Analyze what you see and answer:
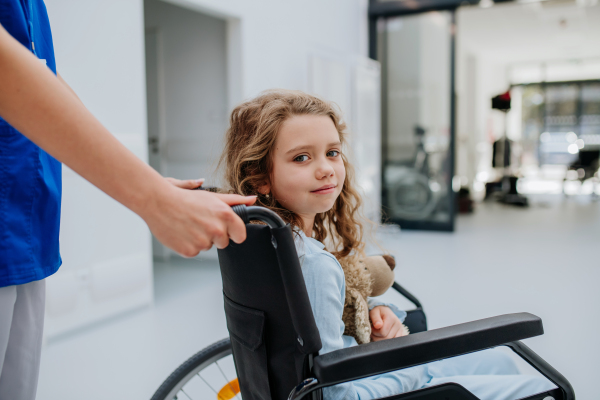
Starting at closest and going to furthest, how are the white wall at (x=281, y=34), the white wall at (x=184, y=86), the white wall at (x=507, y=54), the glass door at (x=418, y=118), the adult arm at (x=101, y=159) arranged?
the adult arm at (x=101, y=159)
the white wall at (x=281, y=34)
the white wall at (x=184, y=86)
the glass door at (x=418, y=118)
the white wall at (x=507, y=54)

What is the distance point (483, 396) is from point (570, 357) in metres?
1.51

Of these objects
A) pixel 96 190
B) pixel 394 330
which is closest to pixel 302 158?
pixel 394 330

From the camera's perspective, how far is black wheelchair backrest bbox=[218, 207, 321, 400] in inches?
28.1

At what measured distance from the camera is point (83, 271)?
2.47 m

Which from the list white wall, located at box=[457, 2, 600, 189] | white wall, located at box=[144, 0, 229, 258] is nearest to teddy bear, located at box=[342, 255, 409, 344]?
white wall, located at box=[144, 0, 229, 258]

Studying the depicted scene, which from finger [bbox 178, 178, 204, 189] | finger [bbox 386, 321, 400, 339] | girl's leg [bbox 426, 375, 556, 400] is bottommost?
girl's leg [bbox 426, 375, 556, 400]

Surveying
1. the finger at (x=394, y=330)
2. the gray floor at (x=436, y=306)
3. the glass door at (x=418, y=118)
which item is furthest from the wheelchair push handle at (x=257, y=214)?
the glass door at (x=418, y=118)

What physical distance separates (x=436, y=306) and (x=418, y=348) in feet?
7.13

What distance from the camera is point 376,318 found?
108cm

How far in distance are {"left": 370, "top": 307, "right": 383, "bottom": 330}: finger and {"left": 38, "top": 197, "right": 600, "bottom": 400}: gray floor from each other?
22cm

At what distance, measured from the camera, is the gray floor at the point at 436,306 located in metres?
1.99

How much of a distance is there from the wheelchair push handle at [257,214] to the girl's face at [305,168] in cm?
25

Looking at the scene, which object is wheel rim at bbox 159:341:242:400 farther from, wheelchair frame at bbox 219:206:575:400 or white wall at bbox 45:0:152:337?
white wall at bbox 45:0:152:337

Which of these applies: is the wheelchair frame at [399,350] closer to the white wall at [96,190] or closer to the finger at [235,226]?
the finger at [235,226]
